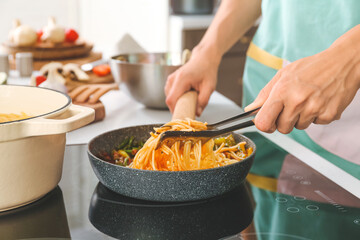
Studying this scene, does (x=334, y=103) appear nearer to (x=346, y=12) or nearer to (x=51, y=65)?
(x=346, y=12)

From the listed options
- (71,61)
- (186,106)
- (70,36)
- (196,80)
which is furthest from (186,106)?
(70,36)

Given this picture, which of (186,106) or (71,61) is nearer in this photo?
(186,106)

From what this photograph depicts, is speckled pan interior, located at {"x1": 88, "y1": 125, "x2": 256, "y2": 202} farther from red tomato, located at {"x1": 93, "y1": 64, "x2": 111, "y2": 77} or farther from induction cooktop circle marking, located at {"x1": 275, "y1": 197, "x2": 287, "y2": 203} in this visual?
red tomato, located at {"x1": 93, "y1": 64, "x2": 111, "y2": 77}

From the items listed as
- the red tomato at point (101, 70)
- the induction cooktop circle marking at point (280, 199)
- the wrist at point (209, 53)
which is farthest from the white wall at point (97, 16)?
the induction cooktop circle marking at point (280, 199)

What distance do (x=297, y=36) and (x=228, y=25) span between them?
0.21 m

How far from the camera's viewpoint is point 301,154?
1.00m

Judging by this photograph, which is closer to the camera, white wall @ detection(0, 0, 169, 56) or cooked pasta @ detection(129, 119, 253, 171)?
cooked pasta @ detection(129, 119, 253, 171)

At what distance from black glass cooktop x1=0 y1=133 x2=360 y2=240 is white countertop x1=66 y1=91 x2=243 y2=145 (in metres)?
0.33

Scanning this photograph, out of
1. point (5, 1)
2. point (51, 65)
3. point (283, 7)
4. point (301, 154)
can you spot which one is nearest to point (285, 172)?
point (301, 154)

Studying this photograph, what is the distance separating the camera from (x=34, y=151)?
2.18 ft

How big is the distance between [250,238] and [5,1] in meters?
3.48

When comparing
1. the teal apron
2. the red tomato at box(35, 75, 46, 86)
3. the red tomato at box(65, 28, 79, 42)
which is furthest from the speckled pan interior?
the red tomato at box(65, 28, 79, 42)

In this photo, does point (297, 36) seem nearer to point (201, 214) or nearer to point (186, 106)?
point (186, 106)

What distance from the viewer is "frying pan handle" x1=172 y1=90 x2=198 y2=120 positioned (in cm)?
95
